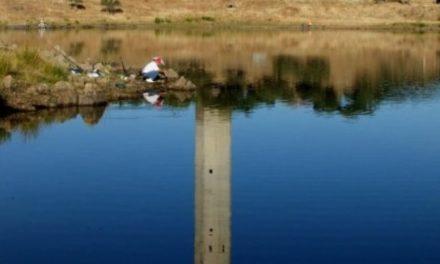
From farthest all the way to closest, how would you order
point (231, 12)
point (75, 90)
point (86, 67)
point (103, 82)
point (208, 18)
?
point (231, 12) → point (208, 18) → point (86, 67) → point (103, 82) → point (75, 90)

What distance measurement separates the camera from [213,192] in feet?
36.7

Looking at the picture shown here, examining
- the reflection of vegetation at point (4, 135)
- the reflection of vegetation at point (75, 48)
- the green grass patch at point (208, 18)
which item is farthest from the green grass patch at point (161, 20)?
the reflection of vegetation at point (4, 135)

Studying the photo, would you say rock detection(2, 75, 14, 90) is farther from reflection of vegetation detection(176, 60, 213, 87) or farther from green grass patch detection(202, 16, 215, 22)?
green grass patch detection(202, 16, 215, 22)

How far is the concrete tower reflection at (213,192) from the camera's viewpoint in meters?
8.99

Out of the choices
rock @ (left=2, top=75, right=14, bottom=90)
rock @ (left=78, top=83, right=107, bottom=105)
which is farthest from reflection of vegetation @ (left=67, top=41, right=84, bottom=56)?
rock @ (left=2, top=75, right=14, bottom=90)

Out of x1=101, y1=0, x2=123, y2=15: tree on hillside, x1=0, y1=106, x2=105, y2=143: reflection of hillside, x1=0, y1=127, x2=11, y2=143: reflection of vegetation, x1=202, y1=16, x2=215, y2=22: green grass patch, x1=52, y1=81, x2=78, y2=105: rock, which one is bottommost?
x1=0, y1=127, x2=11, y2=143: reflection of vegetation

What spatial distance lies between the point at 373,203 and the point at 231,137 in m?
5.22

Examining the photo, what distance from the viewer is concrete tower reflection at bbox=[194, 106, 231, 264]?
8992 millimetres

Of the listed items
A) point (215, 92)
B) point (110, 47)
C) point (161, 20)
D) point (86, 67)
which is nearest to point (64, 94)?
point (86, 67)

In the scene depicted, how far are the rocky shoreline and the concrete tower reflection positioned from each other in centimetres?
312

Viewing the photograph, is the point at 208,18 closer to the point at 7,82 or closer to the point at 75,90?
the point at 75,90

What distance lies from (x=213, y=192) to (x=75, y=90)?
860 centimetres

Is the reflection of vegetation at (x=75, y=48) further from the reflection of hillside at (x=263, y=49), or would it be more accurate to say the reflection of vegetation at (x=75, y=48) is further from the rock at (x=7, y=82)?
the rock at (x=7, y=82)

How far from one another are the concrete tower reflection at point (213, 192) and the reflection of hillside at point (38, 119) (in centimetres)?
234
